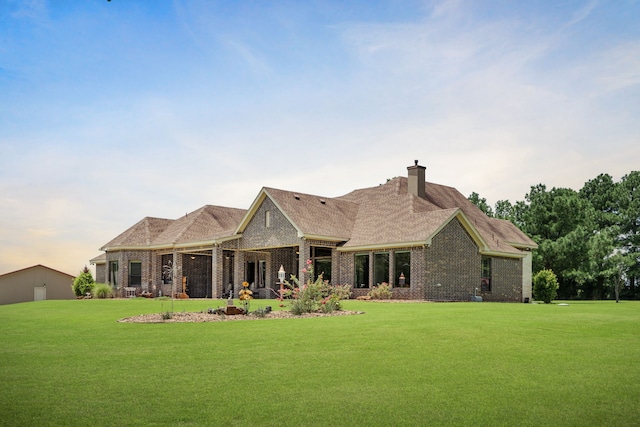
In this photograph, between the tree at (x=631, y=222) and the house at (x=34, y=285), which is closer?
the house at (x=34, y=285)

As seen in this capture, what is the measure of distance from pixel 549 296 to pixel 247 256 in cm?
1666

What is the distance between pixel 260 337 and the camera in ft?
42.3

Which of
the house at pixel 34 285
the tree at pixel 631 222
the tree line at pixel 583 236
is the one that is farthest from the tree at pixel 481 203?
the house at pixel 34 285

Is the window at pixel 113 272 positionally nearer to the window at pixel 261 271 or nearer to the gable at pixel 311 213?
the window at pixel 261 271

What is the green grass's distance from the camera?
700cm

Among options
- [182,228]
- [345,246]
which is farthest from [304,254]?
[182,228]

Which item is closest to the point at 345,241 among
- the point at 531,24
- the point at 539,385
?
the point at 531,24

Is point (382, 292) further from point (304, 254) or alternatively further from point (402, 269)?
point (304, 254)

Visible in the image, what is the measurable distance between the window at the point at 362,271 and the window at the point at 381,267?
0.71 meters

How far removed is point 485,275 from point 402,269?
240 inches

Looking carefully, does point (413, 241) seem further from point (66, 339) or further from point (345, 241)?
point (66, 339)

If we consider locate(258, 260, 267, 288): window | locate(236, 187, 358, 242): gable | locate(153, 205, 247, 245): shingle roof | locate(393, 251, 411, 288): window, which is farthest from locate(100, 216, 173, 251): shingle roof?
→ locate(393, 251, 411, 288): window

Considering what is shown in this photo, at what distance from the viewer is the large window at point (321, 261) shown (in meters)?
33.5

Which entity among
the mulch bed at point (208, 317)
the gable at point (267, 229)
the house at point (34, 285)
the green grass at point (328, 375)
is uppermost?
the gable at point (267, 229)
